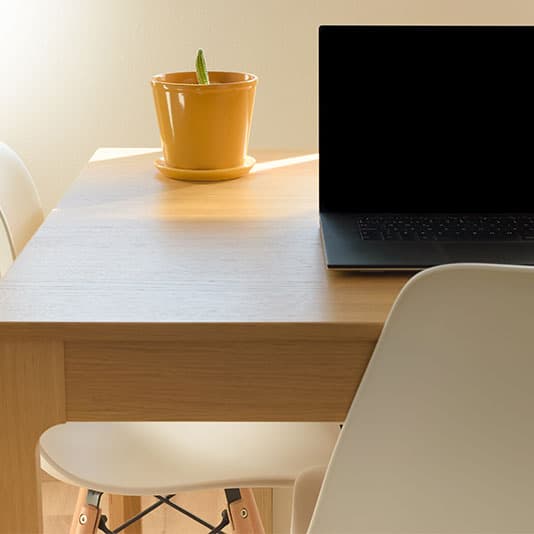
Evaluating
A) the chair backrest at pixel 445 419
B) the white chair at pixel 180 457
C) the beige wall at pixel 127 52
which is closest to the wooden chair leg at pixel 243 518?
the white chair at pixel 180 457

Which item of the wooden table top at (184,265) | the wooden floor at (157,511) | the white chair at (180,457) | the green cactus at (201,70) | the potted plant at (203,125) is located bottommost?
the wooden floor at (157,511)

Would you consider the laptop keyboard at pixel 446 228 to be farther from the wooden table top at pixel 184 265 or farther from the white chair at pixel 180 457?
the white chair at pixel 180 457

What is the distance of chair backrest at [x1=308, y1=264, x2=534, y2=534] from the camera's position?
2.23ft

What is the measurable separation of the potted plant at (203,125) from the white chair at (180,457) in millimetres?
305

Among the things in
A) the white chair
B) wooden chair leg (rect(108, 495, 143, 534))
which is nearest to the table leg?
the white chair

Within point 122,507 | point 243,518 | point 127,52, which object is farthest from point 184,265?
point 127,52

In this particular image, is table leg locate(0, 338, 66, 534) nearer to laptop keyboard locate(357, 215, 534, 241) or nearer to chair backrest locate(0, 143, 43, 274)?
laptop keyboard locate(357, 215, 534, 241)

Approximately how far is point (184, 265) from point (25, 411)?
24 centimetres

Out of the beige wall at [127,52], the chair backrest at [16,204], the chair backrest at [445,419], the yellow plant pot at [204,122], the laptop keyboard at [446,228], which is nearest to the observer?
the chair backrest at [445,419]

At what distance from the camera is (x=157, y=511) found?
216 cm

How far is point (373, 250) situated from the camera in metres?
1.03

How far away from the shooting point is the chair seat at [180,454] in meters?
1.23

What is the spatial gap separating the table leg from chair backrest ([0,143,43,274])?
60 centimetres

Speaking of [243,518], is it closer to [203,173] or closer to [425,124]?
[203,173]
